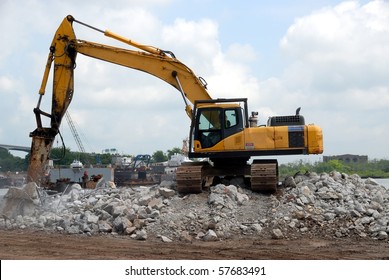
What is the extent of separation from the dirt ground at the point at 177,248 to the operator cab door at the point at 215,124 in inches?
171

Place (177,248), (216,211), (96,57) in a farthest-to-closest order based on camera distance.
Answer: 1. (96,57)
2. (216,211)
3. (177,248)

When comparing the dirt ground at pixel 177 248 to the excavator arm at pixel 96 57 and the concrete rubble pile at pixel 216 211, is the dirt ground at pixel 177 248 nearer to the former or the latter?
the concrete rubble pile at pixel 216 211

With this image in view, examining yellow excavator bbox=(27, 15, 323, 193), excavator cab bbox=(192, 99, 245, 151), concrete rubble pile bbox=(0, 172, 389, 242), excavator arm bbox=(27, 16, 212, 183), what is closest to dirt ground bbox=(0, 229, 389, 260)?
concrete rubble pile bbox=(0, 172, 389, 242)

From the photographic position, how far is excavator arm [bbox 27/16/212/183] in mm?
20663

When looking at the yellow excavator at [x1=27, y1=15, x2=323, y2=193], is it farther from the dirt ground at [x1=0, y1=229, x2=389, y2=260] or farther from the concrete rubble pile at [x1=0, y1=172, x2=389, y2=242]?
the dirt ground at [x1=0, y1=229, x2=389, y2=260]

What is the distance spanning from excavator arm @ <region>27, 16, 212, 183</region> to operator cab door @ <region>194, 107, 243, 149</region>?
1.60 m

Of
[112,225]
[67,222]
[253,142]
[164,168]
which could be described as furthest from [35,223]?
[164,168]

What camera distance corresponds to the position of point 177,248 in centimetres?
1416

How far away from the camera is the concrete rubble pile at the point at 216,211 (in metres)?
15.9

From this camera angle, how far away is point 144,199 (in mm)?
17719

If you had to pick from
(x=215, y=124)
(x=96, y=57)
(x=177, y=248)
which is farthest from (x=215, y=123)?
(x=177, y=248)

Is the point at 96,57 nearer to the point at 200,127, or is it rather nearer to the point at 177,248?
the point at 200,127

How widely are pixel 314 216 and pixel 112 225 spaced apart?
192 inches

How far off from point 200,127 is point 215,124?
0.43 metres
